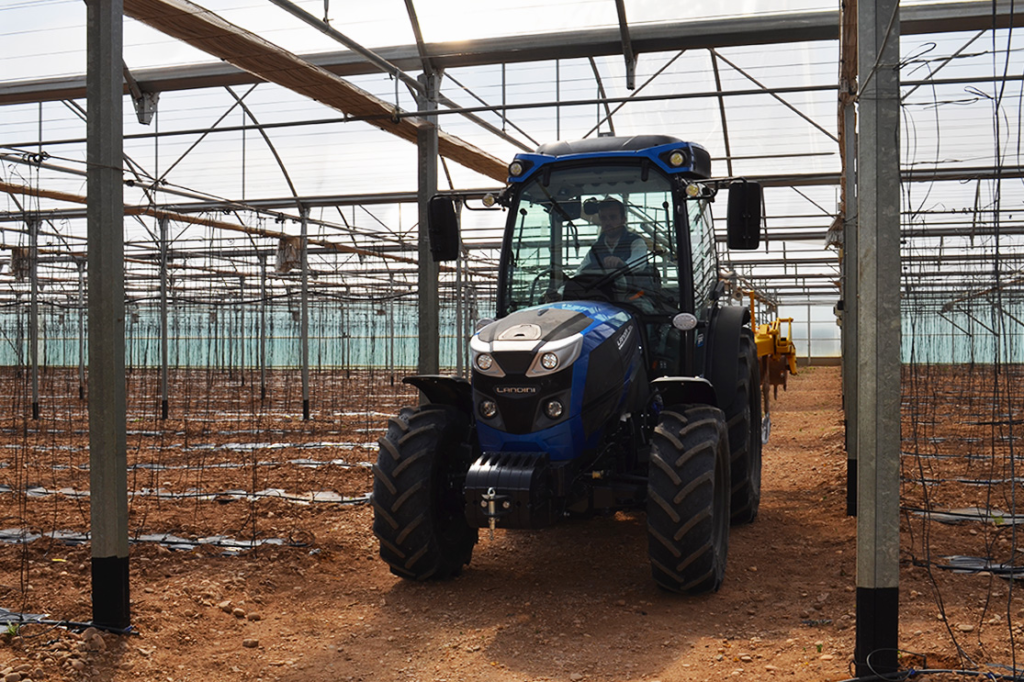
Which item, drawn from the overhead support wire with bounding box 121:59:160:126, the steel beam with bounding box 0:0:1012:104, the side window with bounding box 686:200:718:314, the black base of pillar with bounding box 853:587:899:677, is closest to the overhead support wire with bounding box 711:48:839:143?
the steel beam with bounding box 0:0:1012:104

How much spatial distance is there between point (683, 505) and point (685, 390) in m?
0.87

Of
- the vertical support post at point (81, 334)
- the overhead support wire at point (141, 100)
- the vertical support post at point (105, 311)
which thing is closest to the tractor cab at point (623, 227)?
the vertical support post at point (105, 311)

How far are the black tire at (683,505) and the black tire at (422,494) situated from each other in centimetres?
122

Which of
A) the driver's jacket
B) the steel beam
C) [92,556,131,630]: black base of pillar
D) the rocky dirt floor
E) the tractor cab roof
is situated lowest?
the rocky dirt floor

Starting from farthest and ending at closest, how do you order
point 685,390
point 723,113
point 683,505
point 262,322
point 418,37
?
point 262,322 < point 723,113 < point 418,37 < point 685,390 < point 683,505

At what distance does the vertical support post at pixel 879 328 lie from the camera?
3.71m

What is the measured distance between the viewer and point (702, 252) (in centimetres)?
665

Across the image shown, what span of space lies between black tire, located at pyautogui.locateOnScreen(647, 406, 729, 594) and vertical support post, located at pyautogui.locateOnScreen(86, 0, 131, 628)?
2.79 meters

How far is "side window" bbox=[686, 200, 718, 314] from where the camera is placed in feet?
20.7

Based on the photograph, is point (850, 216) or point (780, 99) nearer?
point (850, 216)

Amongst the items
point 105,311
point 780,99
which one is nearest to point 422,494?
point 105,311

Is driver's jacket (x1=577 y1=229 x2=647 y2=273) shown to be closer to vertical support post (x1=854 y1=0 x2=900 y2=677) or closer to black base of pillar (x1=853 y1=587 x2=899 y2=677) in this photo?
vertical support post (x1=854 y1=0 x2=900 y2=677)

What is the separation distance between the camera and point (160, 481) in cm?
950

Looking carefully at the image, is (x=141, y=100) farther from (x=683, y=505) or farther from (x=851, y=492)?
(x=851, y=492)
